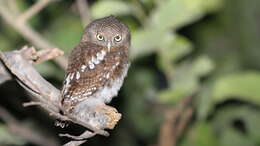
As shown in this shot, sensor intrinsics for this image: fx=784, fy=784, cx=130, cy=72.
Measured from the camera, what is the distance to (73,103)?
4895 millimetres

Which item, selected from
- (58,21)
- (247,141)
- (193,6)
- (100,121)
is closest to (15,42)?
(58,21)

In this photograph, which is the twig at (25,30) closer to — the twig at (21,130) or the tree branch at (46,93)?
the twig at (21,130)

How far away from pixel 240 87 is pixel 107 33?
1625 mm

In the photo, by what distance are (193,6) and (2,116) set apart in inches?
81.1

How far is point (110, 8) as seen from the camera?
6.30m

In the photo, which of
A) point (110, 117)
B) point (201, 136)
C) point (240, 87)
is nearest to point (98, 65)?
point (110, 117)

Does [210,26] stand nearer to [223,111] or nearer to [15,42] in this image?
[223,111]

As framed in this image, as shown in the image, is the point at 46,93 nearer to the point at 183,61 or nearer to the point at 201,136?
the point at 201,136

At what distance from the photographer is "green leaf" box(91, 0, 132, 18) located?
631cm

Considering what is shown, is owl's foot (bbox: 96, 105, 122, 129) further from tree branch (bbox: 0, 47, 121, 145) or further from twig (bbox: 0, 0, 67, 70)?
twig (bbox: 0, 0, 67, 70)

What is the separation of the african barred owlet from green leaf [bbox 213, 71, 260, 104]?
1.37 m

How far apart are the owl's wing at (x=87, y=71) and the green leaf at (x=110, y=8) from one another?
3.16ft

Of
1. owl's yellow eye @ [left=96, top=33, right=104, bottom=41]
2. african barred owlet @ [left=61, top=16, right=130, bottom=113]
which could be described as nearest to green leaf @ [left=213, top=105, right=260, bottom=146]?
african barred owlet @ [left=61, top=16, right=130, bottom=113]

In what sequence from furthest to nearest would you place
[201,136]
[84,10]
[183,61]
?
[183,61] < [201,136] < [84,10]
